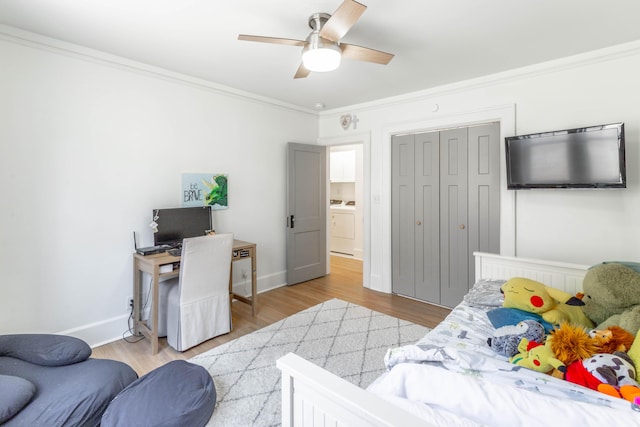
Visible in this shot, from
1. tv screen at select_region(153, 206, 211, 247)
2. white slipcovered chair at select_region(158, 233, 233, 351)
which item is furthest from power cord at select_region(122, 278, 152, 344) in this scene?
tv screen at select_region(153, 206, 211, 247)

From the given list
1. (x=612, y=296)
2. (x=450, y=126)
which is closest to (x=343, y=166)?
(x=450, y=126)

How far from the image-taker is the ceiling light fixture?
1.97 meters

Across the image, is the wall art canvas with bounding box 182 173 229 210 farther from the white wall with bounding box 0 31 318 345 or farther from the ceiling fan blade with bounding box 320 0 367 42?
the ceiling fan blade with bounding box 320 0 367 42

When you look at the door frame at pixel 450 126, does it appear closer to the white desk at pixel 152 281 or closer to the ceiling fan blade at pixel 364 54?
the ceiling fan blade at pixel 364 54

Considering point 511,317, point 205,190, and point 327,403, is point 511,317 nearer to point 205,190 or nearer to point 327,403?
point 327,403

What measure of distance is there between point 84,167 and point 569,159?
4043 millimetres

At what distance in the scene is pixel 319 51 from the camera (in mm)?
1961

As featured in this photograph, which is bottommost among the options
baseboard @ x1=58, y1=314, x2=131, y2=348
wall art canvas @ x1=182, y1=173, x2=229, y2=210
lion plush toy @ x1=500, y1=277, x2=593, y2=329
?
baseboard @ x1=58, y1=314, x2=131, y2=348

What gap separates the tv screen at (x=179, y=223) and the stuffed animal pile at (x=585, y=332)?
8.93 ft

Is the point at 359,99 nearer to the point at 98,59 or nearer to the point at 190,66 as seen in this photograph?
the point at 190,66

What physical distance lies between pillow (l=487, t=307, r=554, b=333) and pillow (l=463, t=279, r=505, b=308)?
0.84 feet

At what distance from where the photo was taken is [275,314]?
338 centimetres

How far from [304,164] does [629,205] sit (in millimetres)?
3389

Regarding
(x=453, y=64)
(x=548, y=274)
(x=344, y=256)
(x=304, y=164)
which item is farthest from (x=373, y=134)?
(x=344, y=256)
